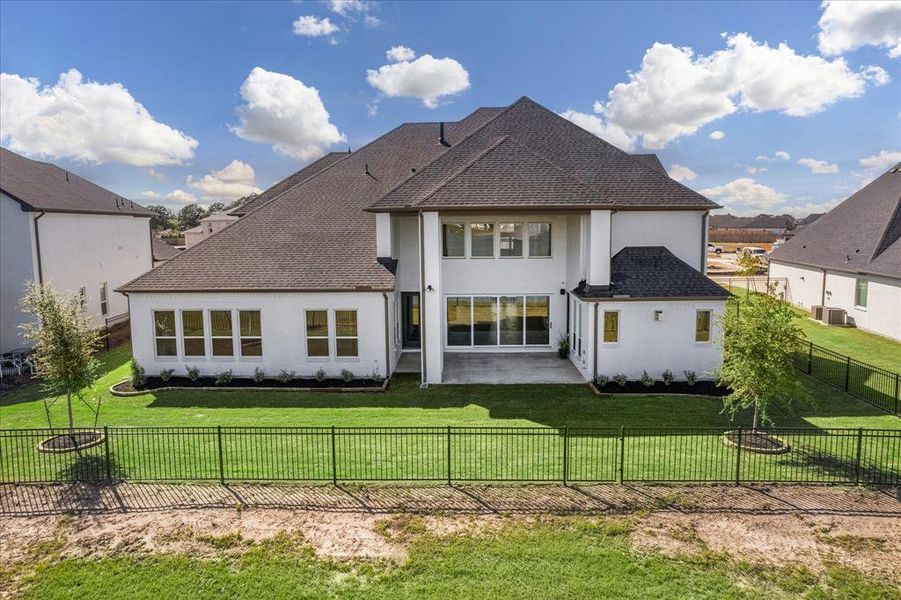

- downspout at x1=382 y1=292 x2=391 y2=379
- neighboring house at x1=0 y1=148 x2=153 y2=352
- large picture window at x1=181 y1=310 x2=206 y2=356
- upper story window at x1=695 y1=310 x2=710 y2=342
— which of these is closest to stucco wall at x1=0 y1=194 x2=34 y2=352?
neighboring house at x1=0 y1=148 x2=153 y2=352

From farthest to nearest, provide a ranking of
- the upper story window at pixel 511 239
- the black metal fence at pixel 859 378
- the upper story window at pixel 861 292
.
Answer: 1. the upper story window at pixel 861 292
2. the upper story window at pixel 511 239
3. the black metal fence at pixel 859 378

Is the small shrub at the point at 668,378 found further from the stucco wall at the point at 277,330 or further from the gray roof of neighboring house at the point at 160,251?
the gray roof of neighboring house at the point at 160,251

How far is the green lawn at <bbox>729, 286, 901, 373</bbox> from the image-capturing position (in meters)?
20.7

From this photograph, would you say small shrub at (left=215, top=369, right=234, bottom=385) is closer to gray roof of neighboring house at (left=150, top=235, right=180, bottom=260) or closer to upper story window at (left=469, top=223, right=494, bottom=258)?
upper story window at (left=469, top=223, right=494, bottom=258)

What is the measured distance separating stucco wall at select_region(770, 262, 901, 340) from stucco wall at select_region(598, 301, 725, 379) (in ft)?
42.8

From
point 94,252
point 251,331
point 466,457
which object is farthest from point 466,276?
point 94,252

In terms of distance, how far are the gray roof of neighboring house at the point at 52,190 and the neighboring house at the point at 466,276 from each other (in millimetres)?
9808

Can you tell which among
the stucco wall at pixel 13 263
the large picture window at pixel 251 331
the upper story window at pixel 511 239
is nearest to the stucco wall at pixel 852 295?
the upper story window at pixel 511 239

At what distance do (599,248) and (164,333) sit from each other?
15406 mm

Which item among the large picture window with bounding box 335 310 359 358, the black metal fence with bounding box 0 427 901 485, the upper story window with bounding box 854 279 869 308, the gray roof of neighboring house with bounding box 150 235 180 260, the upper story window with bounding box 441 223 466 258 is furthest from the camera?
the gray roof of neighboring house with bounding box 150 235 180 260

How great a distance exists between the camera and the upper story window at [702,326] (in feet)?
57.8

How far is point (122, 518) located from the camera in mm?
9867

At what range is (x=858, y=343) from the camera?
930 inches

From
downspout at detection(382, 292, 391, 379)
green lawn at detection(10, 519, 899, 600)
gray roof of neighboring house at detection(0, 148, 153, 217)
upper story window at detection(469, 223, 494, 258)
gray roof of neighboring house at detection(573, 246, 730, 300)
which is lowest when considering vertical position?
green lawn at detection(10, 519, 899, 600)
